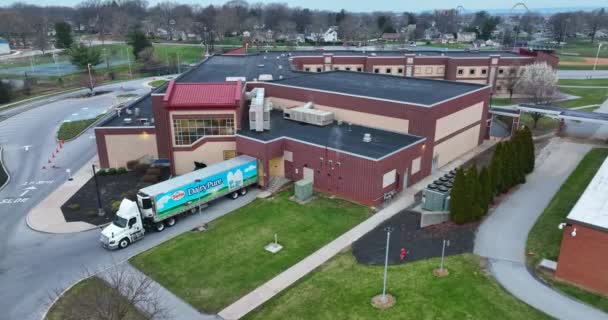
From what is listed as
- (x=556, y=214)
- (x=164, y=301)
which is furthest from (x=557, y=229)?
(x=164, y=301)

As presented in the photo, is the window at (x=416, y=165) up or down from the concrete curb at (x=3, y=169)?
up

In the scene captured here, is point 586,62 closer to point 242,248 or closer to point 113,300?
point 242,248

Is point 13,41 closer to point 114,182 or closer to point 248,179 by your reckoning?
point 114,182

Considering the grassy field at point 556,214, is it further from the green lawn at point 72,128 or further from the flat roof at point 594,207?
the green lawn at point 72,128

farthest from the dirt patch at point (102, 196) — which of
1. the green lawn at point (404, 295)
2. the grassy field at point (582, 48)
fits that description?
the grassy field at point (582, 48)

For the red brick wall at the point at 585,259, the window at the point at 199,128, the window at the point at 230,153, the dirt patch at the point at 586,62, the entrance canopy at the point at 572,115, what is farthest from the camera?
the dirt patch at the point at 586,62

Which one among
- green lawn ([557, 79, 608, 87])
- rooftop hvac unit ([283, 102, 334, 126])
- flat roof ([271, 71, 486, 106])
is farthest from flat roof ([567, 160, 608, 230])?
green lawn ([557, 79, 608, 87])

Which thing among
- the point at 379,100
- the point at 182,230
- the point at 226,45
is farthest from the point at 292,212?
the point at 226,45
